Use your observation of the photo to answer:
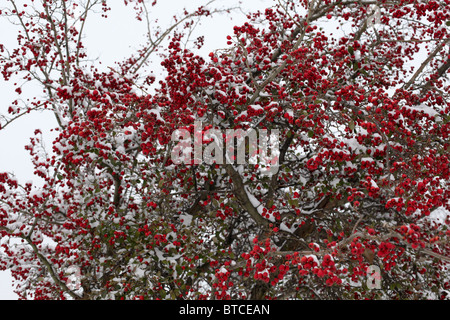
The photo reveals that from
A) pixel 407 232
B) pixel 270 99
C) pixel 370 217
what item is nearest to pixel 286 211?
pixel 370 217

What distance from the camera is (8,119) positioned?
5746 mm

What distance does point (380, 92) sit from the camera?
11.9 feet

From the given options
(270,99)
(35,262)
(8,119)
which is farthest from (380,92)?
(35,262)

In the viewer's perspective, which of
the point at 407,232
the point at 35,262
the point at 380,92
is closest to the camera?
the point at 407,232

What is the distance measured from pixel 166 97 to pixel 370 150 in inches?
108
